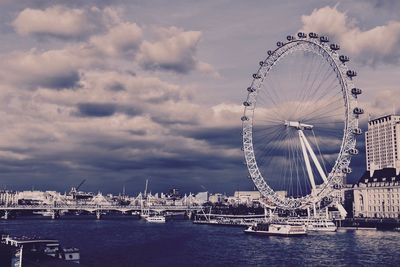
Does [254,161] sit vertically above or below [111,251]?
above

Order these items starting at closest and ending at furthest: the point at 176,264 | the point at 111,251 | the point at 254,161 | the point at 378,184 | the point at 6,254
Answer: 1. the point at 6,254
2. the point at 176,264
3. the point at 111,251
4. the point at 254,161
5. the point at 378,184

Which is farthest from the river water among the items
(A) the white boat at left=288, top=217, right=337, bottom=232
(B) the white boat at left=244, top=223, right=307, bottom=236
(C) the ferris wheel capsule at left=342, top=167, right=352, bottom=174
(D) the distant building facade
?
(D) the distant building facade

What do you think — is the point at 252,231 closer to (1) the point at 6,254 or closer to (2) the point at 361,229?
(2) the point at 361,229

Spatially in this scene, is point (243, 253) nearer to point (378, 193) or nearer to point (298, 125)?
point (298, 125)

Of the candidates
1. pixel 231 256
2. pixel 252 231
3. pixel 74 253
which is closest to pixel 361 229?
pixel 252 231

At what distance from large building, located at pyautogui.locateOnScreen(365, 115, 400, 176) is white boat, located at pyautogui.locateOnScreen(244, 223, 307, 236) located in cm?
8360

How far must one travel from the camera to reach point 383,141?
18700 cm

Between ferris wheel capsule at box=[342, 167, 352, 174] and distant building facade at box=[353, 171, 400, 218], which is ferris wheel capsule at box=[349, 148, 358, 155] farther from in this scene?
distant building facade at box=[353, 171, 400, 218]

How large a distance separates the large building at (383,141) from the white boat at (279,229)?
274 feet

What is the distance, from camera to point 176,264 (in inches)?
2196

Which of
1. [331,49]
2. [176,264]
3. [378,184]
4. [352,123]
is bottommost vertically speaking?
[176,264]

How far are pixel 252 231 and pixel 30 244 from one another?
62.1 m

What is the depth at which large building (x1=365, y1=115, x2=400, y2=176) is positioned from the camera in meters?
180

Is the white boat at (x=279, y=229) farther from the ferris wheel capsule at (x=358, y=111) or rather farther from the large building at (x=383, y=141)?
the large building at (x=383, y=141)
